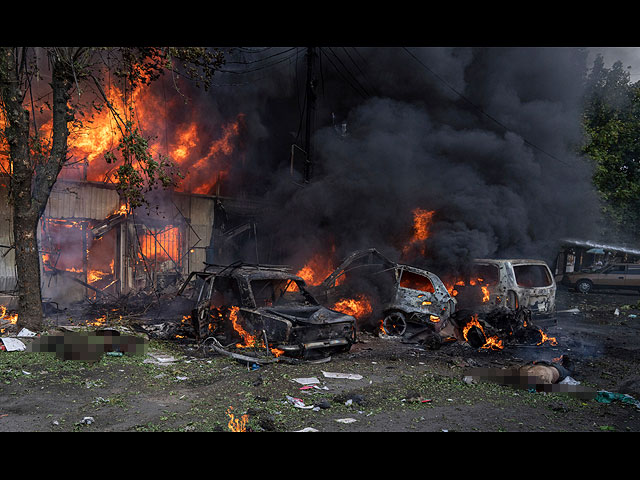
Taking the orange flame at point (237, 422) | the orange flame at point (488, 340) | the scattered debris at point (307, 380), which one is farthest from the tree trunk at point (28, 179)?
the orange flame at point (488, 340)

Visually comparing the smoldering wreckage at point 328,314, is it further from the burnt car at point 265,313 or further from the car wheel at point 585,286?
the car wheel at point 585,286

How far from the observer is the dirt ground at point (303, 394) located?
4.86 metres

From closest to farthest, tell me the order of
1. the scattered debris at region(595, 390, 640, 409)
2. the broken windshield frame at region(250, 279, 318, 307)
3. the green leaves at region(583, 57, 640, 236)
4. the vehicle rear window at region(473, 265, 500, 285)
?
the scattered debris at region(595, 390, 640, 409)
the broken windshield frame at region(250, 279, 318, 307)
the vehicle rear window at region(473, 265, 500, 285)
the green leaves at region(583, 57, 640, 236)

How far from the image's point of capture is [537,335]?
28.9 feet

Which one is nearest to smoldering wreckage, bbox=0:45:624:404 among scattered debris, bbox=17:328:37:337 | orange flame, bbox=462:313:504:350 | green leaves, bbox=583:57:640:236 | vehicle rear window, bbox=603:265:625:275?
orange flame, bbox=462:313:504:350

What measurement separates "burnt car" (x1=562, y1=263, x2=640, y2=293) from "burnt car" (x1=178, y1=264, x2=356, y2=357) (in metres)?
16.6

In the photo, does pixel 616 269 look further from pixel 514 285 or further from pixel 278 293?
pixel 278 293

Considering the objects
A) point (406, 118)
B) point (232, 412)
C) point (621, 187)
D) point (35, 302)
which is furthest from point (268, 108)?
point (232, 412)

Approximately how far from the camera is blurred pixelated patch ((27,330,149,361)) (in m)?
7.00

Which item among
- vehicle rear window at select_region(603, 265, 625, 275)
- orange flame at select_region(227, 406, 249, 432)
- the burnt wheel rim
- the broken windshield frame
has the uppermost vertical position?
the broken windshield frame

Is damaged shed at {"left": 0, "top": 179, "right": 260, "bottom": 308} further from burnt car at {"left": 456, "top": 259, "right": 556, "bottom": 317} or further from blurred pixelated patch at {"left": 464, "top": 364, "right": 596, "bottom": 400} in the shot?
blurred pixelated patch at {"left": 464, "top": 364, "right": 596, "bottom": 400}

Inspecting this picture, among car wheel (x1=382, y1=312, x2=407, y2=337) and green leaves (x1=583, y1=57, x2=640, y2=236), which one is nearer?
car wheel (x1=382, y1=312, x2=407, y2=337)
